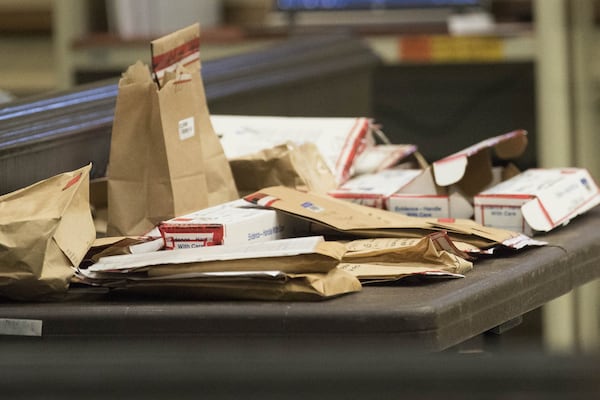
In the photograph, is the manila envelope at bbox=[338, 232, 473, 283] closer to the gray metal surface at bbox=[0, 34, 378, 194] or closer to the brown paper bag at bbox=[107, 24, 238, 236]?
the brown paper bag at bbox=[107, 24, 238, 236]

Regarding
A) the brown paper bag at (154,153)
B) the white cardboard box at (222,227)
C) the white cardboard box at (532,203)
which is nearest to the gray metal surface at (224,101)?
the brown paper bag at (154,153)

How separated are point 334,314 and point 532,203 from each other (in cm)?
46

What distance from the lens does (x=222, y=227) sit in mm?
1066

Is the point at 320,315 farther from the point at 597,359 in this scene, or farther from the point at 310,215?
the point at 597,359

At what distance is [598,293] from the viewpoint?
2.68 meters

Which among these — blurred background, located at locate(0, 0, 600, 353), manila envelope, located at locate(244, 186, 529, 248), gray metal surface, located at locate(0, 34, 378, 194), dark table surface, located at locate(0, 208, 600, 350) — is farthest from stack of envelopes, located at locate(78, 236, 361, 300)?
blurred background, located at locate(0, 0, 600, 353)

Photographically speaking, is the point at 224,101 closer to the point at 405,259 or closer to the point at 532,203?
the point at 532,203

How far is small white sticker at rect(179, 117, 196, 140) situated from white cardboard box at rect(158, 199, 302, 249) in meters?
0.11

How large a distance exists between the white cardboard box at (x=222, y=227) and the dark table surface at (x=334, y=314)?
9cm

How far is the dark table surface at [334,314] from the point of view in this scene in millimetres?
900

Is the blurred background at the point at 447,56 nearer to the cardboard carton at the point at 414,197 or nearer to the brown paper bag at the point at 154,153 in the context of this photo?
the cardboard carton at the point at 414,197

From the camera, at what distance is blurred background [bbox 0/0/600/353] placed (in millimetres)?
2838

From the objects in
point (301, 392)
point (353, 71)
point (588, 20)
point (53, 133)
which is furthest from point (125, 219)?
point (588, 20)

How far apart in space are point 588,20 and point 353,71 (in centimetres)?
77
